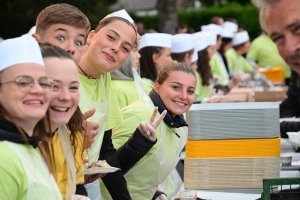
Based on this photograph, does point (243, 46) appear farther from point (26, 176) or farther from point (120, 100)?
point (26, 176)

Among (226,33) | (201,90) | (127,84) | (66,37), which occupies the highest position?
(66,37)

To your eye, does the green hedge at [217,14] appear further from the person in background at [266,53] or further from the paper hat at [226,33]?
the paper hat at [226,33]

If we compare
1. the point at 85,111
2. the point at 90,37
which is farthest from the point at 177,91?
the point at 85,111

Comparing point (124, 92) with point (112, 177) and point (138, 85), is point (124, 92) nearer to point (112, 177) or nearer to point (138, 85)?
point (138, 85)

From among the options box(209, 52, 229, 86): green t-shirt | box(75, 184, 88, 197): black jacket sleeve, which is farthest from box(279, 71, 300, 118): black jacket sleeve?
box(75, 184, 88, 197): black jacket sleeve

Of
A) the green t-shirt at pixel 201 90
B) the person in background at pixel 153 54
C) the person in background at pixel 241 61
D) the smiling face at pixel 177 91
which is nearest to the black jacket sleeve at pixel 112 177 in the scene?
the smiling face at pixel 177 91

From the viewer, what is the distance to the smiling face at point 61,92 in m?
3.11

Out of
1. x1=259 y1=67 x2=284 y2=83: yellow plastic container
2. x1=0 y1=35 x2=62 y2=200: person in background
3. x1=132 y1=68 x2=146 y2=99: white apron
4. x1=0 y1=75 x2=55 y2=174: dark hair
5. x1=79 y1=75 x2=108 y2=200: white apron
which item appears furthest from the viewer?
x1=259 y1=67 x2=284 y2=83: yellow plastic container

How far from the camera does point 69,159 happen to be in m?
3.29

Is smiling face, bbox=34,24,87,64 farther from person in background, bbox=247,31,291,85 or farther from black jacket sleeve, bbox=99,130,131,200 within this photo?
person in background, bbox=247,31,291,85

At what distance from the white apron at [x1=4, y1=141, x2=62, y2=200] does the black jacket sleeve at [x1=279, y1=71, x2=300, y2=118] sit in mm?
4888

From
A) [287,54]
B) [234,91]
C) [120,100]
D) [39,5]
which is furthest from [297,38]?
[39,5]

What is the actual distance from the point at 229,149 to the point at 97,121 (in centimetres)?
93

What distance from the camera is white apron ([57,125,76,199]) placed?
10.7ft
